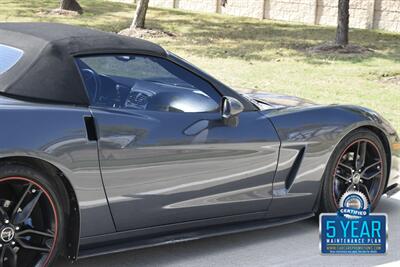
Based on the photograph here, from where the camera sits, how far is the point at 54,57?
4.37m

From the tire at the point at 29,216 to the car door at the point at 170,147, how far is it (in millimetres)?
339

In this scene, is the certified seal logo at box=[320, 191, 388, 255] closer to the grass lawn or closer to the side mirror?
the side mirror

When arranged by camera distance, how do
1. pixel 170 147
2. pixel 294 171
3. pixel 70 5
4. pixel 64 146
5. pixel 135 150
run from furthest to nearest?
pixel 70 5, pixel 294 171, pixel 170 147, pixel 135 150, pixel 64 146

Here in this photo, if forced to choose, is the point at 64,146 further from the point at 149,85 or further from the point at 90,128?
the point at 149,85

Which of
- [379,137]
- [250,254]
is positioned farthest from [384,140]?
[250,254]

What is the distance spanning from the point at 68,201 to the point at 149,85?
1055 mm

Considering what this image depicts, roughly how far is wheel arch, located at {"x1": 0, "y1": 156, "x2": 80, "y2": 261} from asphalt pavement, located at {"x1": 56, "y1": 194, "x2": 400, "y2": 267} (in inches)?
Result: 14.8

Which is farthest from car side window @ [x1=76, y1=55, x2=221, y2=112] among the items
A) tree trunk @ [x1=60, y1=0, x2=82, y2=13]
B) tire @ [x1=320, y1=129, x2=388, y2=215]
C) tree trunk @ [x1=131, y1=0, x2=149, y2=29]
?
tree trunk @ [x1=60, y1=0, x2=82, y2=13]

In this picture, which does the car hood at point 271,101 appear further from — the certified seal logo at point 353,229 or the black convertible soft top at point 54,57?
the black convertible soft top at point 54,57

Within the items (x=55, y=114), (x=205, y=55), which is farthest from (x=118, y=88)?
(x=205, y=55)

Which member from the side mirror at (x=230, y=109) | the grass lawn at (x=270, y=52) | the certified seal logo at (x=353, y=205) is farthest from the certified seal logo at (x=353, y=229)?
the grass lawn at (x=270, y=52)

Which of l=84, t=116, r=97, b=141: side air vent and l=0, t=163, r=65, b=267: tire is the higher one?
l=84, t=116, r=97, b=141: side air vent

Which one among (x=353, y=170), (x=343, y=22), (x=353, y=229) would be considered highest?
(x=353, y=170)

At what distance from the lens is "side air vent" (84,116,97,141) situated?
4195 mm
